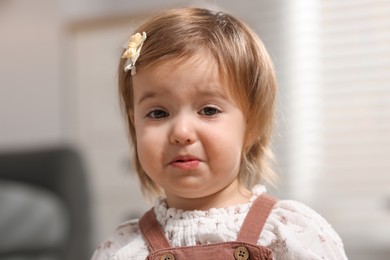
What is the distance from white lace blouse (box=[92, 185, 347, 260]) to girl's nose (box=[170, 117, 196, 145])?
0.12 metres

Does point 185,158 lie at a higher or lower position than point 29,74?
higher

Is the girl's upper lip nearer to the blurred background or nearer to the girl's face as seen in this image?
the girl's face

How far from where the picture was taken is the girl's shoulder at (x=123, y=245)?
3.49ft

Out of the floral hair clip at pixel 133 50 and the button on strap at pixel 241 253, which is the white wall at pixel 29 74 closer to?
the floral hair clip at pixel 133 50

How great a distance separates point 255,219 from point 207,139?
140mm

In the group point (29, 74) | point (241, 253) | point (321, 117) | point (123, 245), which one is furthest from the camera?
point (29, 74)

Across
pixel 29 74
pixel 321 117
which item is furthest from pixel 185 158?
pixel 29 74

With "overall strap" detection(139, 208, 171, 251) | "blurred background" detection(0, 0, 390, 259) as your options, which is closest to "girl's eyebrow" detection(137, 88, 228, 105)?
"overall strap" detection(139, 208, 171, 251)

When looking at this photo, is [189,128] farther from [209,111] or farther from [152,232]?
[152,232]

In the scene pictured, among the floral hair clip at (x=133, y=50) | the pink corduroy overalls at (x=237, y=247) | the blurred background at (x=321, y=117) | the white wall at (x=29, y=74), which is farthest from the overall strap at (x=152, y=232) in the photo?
the white wall at (x=29, y=74)

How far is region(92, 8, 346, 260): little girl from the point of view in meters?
0.99

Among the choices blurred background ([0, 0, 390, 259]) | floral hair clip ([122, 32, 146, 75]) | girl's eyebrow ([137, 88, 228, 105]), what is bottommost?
blurred background ([0, 0, 390, 259])

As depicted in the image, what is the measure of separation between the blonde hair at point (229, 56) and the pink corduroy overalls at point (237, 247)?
9 centimetres

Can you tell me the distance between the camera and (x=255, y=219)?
1014 millimetres
